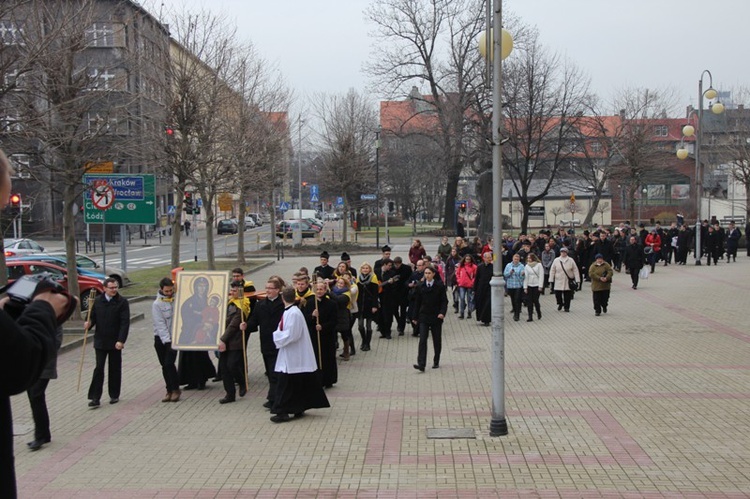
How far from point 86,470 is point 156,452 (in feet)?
2.69

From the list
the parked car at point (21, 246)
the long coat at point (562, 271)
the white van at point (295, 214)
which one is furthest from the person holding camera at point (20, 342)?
the white van at point (295, 214)

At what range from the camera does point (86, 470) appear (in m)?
7.96

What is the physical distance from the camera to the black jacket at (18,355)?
2.16 meters

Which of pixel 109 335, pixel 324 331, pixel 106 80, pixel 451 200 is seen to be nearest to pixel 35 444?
pixel 109 335

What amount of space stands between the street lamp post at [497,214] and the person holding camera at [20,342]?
Answer: 6757 mm

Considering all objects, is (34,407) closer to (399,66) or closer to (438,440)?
(438,440)

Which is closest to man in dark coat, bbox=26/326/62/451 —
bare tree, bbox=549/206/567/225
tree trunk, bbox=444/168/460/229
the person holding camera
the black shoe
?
the black shoe

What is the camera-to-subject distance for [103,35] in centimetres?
1711

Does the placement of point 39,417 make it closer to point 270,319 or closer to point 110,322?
point 110,322

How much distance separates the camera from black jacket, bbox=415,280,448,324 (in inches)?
499

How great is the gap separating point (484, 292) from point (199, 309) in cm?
845

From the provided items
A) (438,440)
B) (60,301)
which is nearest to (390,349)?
(438,440)

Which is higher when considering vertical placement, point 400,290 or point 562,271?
point 562,271

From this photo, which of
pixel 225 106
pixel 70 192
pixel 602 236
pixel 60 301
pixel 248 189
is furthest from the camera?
pixel 248 189
